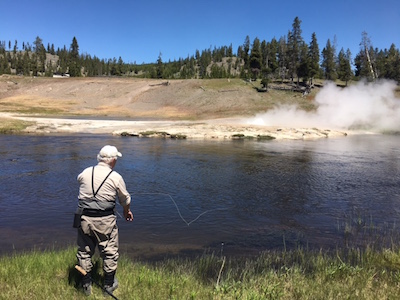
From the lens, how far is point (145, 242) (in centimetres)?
856

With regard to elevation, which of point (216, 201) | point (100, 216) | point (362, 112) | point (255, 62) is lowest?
point (216, 201)

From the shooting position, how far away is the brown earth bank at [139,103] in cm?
4442

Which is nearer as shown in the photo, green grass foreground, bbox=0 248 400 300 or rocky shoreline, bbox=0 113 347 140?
green grass foreground, bbox=0 248 400 300

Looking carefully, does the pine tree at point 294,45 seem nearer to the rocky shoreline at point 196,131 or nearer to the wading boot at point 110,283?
the rocky shoreline at point 196,131

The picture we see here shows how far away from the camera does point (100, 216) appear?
5.31 metres

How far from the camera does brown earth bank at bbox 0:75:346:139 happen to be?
44.4 metres

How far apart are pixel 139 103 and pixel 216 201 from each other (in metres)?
61.2

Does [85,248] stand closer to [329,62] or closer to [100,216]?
[100,216]

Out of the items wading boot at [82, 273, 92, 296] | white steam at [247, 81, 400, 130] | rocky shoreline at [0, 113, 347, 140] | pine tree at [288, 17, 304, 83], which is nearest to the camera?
wading boot at [82, 273, 92, 296]

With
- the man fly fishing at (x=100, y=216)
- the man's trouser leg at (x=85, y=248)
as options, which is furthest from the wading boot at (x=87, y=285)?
the man's trouser leg at (x=85, y=248)

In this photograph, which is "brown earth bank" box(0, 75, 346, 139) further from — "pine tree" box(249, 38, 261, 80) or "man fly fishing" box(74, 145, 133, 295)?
"man fly fishing" box(74, 145, 133, 295)

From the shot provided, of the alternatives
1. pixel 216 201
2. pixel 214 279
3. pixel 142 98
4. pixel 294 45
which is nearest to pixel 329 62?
pixel 294 45

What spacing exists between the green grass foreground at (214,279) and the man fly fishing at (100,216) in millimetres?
366

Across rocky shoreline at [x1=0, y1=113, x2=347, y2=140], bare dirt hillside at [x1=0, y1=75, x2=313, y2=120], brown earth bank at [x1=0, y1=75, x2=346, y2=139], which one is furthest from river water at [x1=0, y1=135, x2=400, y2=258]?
bare dirt hillside at [x1=0, y1=75, x2=313, y2=120]
